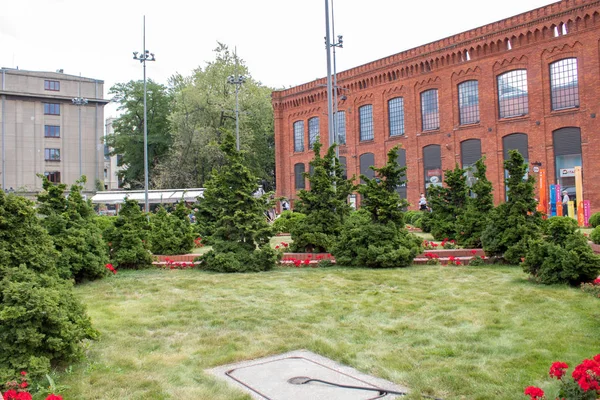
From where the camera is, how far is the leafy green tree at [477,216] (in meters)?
12.5

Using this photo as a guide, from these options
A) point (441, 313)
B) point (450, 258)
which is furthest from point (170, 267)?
point (441, 313)

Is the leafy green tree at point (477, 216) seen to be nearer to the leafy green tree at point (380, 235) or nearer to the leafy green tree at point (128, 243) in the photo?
the leafy green tree at point (380, 235)

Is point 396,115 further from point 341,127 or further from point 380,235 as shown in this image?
point 380,235

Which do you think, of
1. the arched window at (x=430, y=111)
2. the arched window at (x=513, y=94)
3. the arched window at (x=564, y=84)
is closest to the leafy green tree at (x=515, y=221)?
the arched window at (x=564, y=84)

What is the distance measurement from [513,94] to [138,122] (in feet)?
124

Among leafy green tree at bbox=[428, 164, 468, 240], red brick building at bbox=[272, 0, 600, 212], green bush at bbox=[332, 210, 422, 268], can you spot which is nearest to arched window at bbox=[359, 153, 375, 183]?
red brick building at bbox=[272, 0, 600, 212]

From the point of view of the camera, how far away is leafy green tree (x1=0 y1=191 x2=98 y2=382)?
14.2 ft

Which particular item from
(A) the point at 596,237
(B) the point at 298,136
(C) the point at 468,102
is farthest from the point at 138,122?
(A) the point at 596,237

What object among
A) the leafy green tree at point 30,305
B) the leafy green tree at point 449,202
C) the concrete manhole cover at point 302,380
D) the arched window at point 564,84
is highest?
the arched window at point 564,84

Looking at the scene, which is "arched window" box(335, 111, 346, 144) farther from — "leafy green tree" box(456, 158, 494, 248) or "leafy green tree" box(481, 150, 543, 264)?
"leafy green tree" box(481, 150, 543, 264)

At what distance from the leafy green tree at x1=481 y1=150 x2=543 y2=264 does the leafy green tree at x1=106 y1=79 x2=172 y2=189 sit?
4717 cm

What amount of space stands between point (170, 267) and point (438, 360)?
829cm

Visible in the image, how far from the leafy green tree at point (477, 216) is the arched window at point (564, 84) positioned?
22.7 meters

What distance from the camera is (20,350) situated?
14.3 feet
